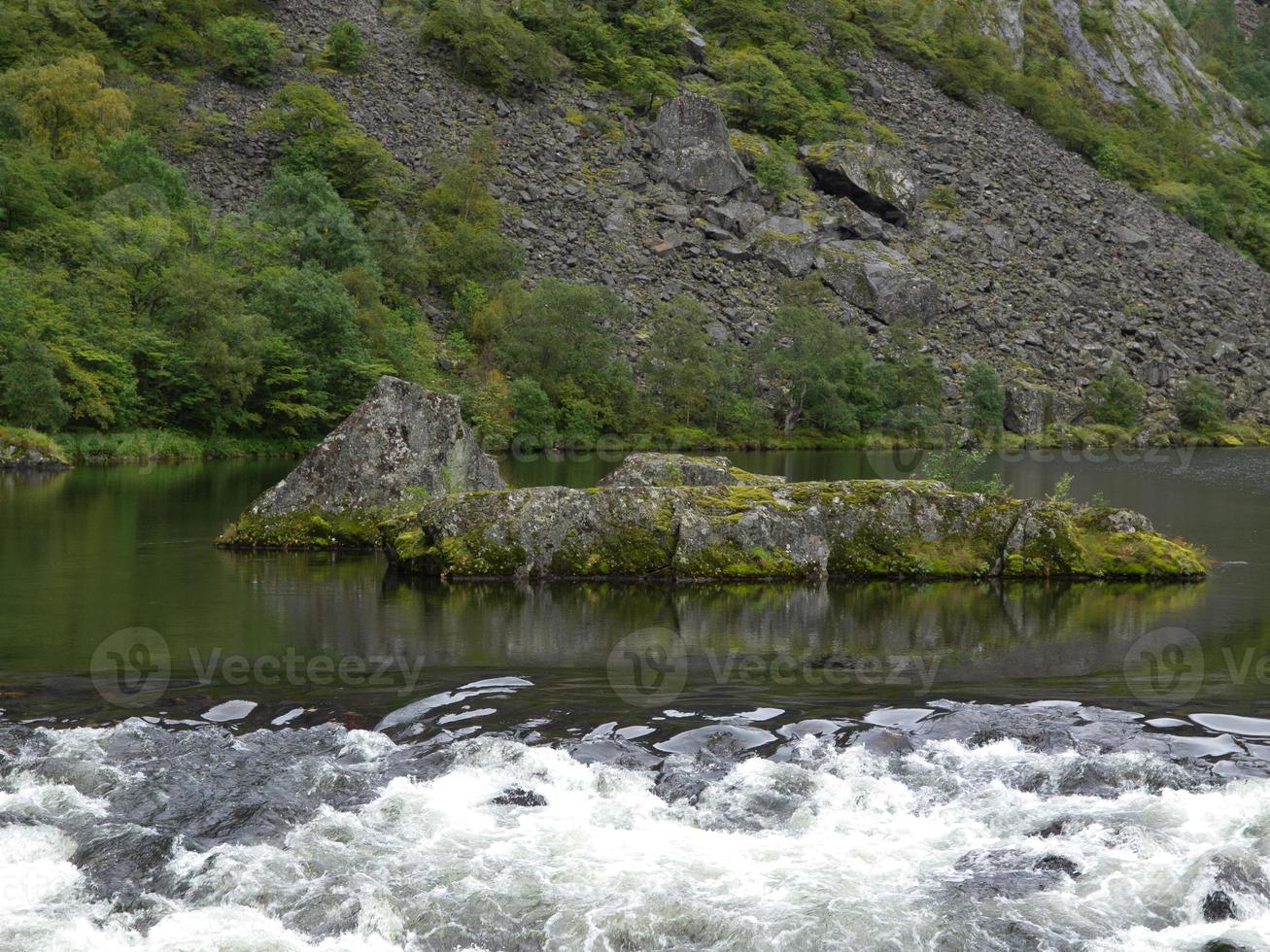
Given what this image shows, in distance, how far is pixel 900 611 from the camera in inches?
697

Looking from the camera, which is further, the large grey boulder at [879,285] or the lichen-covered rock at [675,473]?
the large grey boulder at [879,285]

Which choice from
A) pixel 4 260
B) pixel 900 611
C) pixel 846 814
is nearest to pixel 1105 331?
pixel 4 260

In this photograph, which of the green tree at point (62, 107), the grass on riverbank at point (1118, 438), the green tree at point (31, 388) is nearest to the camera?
the green tree at point (31, 388)

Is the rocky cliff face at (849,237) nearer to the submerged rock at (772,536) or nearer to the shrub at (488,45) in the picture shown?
the shrub at (488,45)

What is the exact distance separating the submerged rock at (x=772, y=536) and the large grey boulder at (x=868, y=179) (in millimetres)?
96776

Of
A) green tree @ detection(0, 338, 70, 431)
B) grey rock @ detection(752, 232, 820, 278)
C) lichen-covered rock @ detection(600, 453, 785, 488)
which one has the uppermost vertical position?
grey rock @ detection(752, 232, 820, 278)

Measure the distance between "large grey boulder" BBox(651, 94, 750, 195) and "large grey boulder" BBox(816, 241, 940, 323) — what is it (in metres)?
12.0

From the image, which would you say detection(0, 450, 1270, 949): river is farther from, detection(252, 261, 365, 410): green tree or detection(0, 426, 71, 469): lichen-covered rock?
detection(252, 261, 365, 410): green tree

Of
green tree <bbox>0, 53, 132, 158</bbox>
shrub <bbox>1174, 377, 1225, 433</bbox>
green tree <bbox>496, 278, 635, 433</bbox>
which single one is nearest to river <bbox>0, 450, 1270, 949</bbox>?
green tree <bbox>496, 278, 635, 433</bbox>

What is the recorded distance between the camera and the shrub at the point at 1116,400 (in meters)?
Result: 94.4

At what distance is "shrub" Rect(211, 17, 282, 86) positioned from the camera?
99.2 m

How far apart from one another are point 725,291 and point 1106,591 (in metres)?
78.5

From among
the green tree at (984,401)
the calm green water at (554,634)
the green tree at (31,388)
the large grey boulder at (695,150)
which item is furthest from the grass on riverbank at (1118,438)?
the calm green water at (554,634)

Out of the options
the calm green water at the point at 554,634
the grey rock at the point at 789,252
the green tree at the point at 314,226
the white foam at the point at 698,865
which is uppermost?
the grey rock at the point at 789,252
